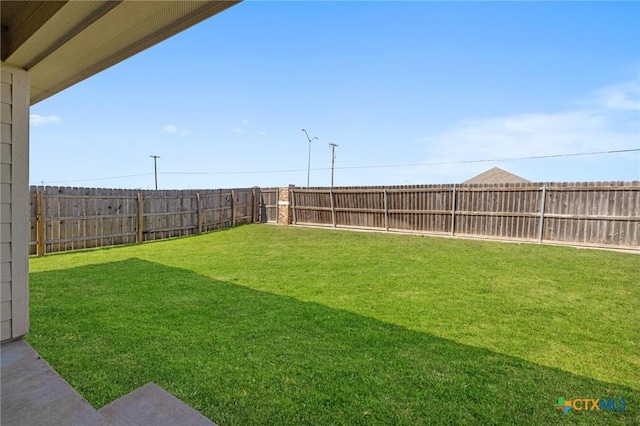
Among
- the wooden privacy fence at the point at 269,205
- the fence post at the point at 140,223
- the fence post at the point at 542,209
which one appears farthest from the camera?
the wooden privacy fence at the point at 269,205

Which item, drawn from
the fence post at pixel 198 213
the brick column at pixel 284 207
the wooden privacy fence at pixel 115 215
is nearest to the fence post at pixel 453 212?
the brick column at pixel 284 207

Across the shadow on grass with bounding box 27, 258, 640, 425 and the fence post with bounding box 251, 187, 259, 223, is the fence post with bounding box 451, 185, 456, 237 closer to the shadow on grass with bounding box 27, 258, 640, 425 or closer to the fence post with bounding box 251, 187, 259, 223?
the shadow on grass with bounding box 27, 258, 640, 425

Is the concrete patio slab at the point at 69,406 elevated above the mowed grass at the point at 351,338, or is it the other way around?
the concrete patio slab at the point at 69,406

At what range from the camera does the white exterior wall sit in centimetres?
245

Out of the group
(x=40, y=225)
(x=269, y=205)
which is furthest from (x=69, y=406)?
(x=269, y=205)

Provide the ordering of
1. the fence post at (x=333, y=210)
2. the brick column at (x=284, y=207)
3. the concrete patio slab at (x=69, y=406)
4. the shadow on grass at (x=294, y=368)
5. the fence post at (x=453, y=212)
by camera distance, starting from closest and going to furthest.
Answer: the concrete patio slab at (x=69, y=406)
the shadow on grass at (x=294, y=368)
the fence post at (x=453, y=212)
the fence post at (x=333, y=210)
the brick column at (x=284, y=207)

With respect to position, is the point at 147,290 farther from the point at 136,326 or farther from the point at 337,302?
the point at 337,302

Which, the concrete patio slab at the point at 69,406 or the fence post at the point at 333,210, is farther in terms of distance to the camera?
the fence post at the point at 333,210

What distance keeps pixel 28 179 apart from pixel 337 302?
3.18m

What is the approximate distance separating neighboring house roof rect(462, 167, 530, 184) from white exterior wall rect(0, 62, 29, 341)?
1731 centimetres

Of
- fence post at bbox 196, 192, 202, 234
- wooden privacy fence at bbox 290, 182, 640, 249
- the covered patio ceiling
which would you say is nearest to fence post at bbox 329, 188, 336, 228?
wooden privacy fence at bbox 290, 182, 640, 249

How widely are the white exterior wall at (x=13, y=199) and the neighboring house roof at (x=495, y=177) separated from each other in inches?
682

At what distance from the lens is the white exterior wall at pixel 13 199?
8.03 feet

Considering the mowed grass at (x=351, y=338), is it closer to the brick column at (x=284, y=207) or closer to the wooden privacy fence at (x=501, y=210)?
the wooden privacy fence at (x=501, y=210)
